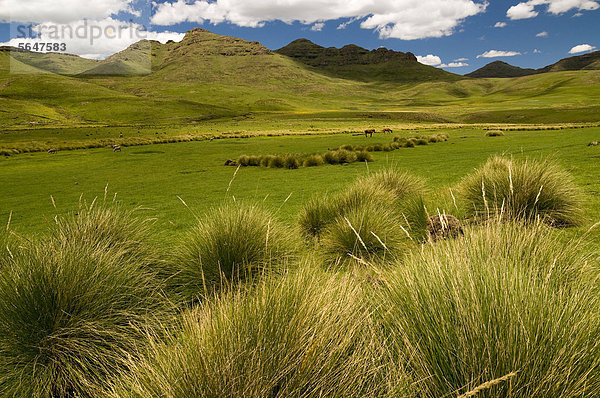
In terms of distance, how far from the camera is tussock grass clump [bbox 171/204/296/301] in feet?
12.8

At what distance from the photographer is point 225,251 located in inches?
159

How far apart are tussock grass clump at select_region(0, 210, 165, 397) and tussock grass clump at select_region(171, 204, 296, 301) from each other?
3.01ft

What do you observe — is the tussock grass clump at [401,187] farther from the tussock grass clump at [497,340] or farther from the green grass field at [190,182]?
the tussock grass clump at [497,340]

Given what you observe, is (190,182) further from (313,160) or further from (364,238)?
(364,238)

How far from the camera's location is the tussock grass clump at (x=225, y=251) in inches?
153

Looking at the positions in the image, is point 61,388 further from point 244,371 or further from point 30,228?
point 30,228

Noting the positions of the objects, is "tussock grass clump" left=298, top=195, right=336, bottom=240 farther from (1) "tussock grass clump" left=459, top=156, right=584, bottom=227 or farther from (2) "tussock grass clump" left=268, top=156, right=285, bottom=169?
(2) "tussock grass clump" left=268, top=156, right=285, bottom=169

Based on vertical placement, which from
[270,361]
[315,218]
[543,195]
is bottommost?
[315,218]

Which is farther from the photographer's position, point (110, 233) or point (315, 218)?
point (315, 218)

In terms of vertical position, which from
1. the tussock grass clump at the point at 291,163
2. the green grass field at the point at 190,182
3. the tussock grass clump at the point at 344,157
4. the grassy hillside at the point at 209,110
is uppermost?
the grassy hillside at the point at 209,110

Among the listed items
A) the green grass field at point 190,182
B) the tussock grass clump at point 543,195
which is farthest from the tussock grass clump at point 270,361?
the tussock grass clump at point 543,195

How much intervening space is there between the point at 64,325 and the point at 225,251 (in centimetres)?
176

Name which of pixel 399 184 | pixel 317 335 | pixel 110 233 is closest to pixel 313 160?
pixel 399 184

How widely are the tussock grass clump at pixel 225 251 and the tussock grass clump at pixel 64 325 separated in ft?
3.01
